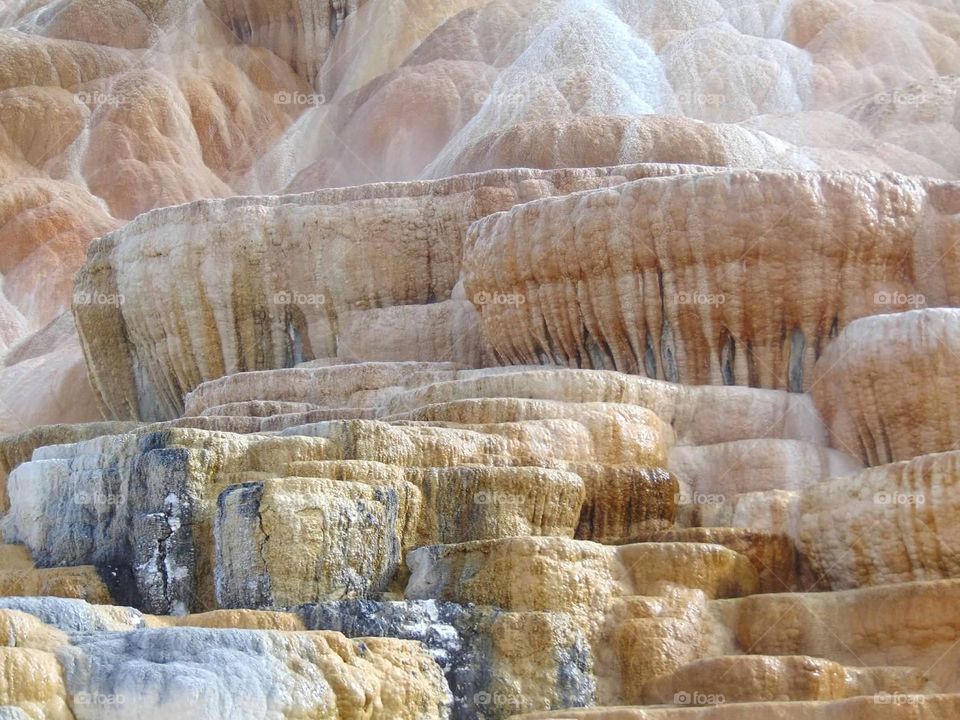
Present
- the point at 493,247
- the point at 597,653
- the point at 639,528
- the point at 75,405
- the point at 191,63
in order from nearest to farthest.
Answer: the point at 597,653 → the point at 639,528 → the point at 493,247 → the point at 75,405 → the point at 191,63

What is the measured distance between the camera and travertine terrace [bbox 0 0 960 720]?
44.3 feet

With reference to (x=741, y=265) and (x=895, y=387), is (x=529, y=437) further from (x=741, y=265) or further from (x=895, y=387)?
(x=741, y=265)

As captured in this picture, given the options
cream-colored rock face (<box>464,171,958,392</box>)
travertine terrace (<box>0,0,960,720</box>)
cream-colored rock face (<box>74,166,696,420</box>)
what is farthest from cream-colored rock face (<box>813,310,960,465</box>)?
cream-colored rock face (<box>74,166,696,420</box>)

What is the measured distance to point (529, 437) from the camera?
17484mm

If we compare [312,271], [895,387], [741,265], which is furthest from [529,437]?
[312,271]

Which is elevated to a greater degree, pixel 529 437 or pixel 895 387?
pixel 895 387

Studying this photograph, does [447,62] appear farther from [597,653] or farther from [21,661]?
[21,661]

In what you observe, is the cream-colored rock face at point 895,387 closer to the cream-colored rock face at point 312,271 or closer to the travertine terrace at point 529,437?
Result: the travertine terrace at point 529,437

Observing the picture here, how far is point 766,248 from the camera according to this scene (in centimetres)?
2039

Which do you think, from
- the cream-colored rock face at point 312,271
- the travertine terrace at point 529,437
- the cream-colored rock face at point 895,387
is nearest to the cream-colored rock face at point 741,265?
the travertine terrace at point 529,437

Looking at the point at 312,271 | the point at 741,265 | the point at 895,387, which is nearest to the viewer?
the point at 895,387

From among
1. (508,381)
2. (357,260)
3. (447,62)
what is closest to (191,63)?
(447,62)

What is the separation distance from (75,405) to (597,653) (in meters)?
18.5

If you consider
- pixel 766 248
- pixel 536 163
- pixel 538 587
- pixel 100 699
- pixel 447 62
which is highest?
pixel 447 62
